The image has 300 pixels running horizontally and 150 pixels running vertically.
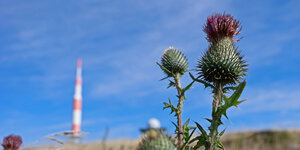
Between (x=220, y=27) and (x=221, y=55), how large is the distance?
1.61 ft

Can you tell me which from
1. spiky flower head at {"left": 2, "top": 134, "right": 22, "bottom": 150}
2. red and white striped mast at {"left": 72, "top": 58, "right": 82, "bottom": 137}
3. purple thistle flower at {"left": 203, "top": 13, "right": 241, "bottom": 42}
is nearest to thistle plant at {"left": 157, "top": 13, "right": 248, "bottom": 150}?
purple thistle flower at {"left": 203, "top": 13, "right": 241, "bottom": 42}

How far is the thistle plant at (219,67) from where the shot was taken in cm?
312

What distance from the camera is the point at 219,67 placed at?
415cm

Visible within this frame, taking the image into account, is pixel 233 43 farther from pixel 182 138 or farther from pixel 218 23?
pixel 182 138

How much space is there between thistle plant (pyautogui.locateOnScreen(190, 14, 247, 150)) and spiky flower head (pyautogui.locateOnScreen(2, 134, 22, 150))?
11.4 feet

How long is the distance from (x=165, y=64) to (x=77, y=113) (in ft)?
136

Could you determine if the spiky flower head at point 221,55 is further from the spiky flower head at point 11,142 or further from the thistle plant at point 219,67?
the spiky flower head at point 11,142

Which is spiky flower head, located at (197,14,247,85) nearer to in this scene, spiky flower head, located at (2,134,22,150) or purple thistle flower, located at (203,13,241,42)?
purple thistle flower, located at (203,13,241,42)

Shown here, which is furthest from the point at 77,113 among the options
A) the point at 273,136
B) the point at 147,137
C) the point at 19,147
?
the point at 147,137

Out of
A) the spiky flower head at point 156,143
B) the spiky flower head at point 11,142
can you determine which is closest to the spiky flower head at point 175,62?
the spiky flower head at point 156,143

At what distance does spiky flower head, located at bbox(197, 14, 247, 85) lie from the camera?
13.5ft

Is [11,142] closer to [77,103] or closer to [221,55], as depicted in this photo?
[221,55]

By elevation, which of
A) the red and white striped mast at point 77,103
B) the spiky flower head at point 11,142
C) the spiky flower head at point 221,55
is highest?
the red and white striped mast at point 77,103

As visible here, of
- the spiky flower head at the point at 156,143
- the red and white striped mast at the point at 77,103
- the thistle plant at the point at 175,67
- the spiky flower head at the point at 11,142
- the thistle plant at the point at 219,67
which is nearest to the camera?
the spiky flower head at the point at 156,143
